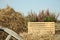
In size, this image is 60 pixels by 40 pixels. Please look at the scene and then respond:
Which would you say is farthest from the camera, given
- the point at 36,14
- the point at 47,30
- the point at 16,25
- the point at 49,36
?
the point at 36,14

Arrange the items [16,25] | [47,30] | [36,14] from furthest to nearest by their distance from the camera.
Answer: [36,14], [16,25], [47,30]

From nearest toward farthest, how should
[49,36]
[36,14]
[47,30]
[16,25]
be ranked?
[49,36]
[47,30]
[16,25]
[36,14]

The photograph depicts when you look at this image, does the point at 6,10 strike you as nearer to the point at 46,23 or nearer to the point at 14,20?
the point at 14,20

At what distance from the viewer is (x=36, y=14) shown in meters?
8.62

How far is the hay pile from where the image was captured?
7.92 metres

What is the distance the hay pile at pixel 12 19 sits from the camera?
26.0 ft

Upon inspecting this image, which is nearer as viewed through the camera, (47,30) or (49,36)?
(49,36)

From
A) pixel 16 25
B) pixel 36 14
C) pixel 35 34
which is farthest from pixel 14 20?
pixel 35 34

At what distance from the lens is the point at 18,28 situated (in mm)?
8047

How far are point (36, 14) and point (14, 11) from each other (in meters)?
0.96

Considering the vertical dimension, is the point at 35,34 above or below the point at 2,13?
Answer: below

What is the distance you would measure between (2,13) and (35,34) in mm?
1949

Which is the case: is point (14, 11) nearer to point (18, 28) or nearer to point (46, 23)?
point (18, 28)

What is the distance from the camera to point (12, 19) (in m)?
8.20
